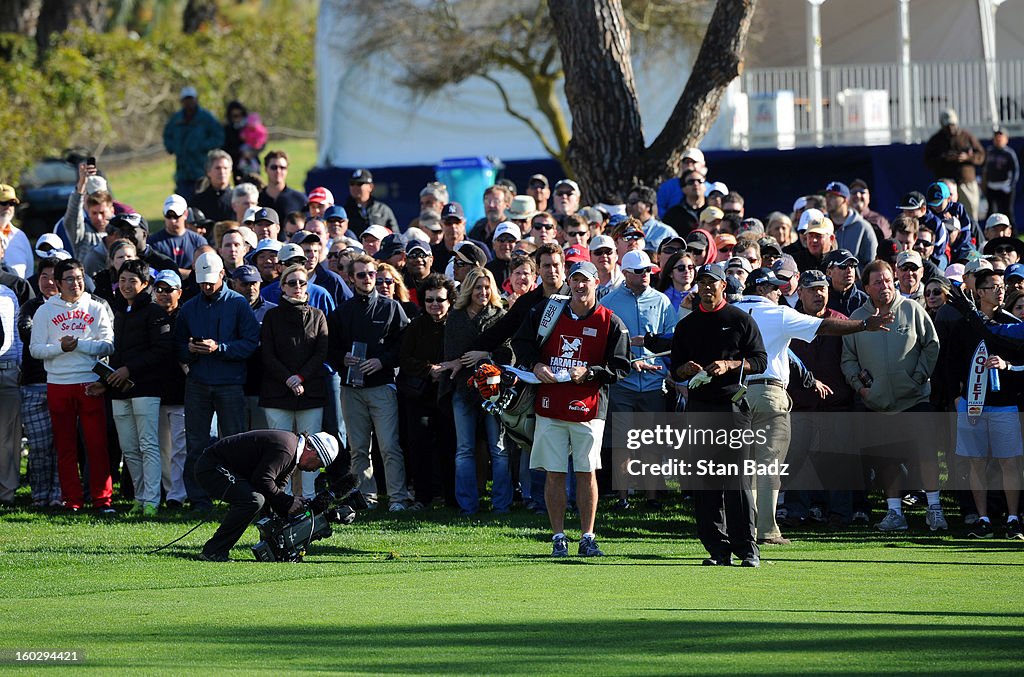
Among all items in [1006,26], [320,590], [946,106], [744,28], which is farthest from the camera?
[1006,26]

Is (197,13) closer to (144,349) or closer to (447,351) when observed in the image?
(144,349)

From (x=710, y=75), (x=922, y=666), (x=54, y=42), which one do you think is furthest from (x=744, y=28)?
(x=54, y=42)

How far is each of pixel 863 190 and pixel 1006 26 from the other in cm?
1156

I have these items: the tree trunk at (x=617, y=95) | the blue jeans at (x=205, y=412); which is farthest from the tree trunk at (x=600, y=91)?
the blue jeans at (x=205, y=412)

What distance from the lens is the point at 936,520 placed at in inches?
483

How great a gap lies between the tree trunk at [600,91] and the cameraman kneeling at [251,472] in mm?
8436

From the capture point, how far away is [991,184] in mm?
21797

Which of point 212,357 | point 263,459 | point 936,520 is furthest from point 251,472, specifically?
point 936,520

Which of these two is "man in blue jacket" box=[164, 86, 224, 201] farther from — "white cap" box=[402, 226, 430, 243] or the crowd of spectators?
"white cap" box=[402, 226, 430, 243]

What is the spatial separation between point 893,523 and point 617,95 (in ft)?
25.7

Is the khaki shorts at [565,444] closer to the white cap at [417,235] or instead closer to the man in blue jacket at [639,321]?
the man in blue jacket at [639,321]

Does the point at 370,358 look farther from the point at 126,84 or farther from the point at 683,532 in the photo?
the point at 126,84

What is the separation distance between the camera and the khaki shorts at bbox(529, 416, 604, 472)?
11023mm

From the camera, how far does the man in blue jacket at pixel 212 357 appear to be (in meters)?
13.1
